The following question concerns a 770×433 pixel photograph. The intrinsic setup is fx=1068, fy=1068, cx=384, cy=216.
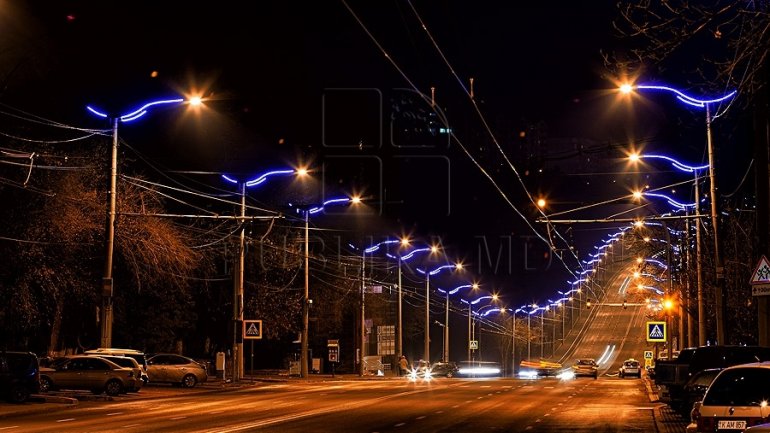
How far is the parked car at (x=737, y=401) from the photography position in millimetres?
15250

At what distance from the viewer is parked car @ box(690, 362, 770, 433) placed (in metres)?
15.2

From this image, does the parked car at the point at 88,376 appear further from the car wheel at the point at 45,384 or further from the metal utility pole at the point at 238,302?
the metal utility pole at the point at 238,302

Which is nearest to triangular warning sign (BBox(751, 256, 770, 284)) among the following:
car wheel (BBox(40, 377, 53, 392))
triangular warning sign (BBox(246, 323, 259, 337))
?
car wheel (BBox(40, 377, 53, 392))

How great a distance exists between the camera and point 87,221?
1560 inches

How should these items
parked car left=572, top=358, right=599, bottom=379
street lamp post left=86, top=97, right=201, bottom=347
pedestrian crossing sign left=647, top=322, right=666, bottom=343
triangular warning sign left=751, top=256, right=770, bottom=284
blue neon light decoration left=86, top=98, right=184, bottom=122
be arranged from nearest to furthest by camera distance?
1. triangular warning sign left=751, top=256, right=770, bottom=284
2. blue neon light decoration left=86, top=98, right=184, bottom=122
3. street lamp post left=86, top=97, right=201, bottom=347
4. pedestrian crossing sign left=647, top=322, right=666, bottom=343
5. parked car left=572, top=358, right=599, bottom=379

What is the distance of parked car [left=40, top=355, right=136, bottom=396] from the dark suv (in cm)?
530

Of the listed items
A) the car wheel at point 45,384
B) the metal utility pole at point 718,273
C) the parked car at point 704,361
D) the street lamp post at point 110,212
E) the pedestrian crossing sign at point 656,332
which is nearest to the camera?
the parked car at point 704,361

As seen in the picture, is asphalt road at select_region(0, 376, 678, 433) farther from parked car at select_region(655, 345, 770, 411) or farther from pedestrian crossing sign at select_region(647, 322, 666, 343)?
pedestrian crossing sign at select_region(647, 322, 666, 343)

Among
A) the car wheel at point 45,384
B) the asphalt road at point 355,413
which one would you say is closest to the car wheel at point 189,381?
the asphalt road at point 355,413

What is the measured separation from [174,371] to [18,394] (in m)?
14.8

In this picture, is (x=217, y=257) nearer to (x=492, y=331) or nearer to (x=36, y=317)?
(x=36, y=317)

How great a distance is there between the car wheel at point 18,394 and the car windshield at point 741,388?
78.5ft

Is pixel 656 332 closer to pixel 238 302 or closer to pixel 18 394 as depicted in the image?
pixel 238 302

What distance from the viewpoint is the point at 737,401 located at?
614 inches
